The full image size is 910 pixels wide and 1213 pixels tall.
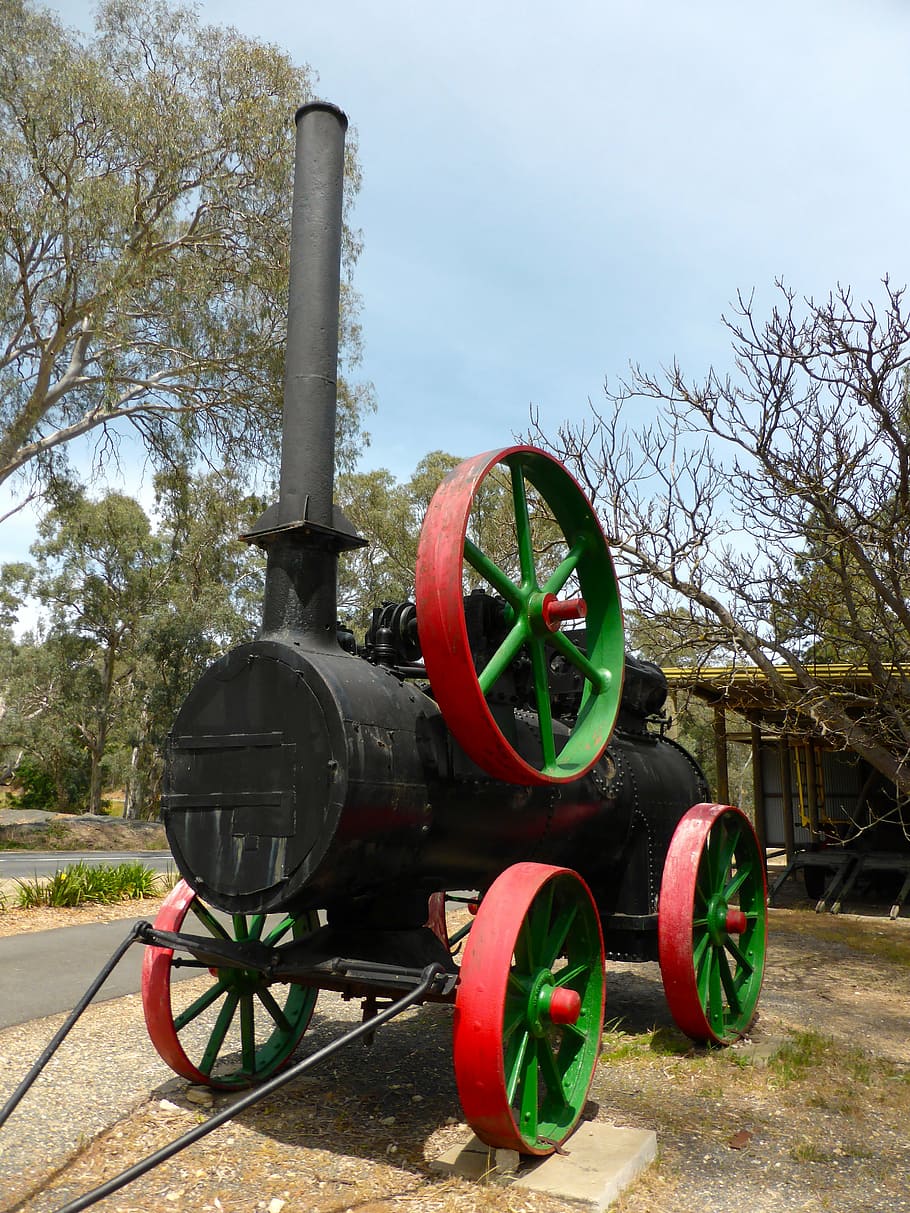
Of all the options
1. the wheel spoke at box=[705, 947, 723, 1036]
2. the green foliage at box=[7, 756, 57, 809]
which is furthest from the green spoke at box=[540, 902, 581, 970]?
the green foliage at box=[7, 756, 57, 809]

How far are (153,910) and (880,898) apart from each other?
8.97m

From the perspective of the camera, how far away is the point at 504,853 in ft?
13.5

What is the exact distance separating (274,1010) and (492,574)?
2380mm

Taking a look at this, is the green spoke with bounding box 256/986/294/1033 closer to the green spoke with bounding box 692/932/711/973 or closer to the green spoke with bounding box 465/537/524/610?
the green spoke with bounding box 692/932/711/973

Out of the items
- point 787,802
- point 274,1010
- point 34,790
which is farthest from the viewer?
point 34,790

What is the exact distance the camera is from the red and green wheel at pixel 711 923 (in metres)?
4.70

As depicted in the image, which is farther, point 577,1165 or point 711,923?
point 711,923

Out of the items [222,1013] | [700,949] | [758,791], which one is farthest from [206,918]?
[758,791]

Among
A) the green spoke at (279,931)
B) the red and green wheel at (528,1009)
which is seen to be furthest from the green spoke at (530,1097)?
the green spoke at (279,931)

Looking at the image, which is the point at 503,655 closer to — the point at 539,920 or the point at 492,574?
the point at 492,574

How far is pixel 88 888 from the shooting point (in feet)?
33.6

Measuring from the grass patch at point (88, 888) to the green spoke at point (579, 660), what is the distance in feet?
24.1

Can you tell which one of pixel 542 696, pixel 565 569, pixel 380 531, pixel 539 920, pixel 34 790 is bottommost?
pixel 34 790

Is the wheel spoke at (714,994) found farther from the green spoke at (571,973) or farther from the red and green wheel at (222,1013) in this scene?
the red and green wheel at (222,1013)
